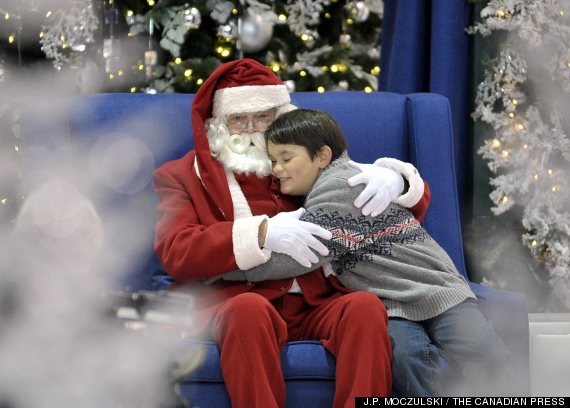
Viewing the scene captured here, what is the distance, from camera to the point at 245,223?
1857 millimetres

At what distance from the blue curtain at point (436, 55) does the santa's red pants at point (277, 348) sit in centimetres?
142

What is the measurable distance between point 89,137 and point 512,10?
1.54m

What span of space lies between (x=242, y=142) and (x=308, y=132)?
21 centimetres

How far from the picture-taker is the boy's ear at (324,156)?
6.44 ft

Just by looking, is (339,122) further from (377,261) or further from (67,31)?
(67,31)

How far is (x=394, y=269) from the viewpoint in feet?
6.15

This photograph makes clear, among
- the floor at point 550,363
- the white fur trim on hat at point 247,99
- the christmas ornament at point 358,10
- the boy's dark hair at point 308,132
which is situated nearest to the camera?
the boy's dark hair at point 308,132

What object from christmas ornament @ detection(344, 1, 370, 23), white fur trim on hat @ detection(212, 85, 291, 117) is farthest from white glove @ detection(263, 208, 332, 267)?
christmas ornament @ detection(344, 1, 370, 23)

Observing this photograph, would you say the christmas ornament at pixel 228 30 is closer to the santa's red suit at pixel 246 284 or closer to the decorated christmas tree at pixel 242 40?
the decorated christmas tree at pixel 242 40

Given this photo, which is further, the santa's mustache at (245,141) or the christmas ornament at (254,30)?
the christmas ornament at (254,30)

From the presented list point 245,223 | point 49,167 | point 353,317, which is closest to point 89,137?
point 245,223

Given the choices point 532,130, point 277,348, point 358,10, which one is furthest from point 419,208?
point 358,10

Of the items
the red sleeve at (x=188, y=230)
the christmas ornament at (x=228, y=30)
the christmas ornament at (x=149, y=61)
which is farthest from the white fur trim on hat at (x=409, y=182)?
the christmas ornament at (x=149, y=61)

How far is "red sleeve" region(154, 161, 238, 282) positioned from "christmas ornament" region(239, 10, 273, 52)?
1.32 meters
